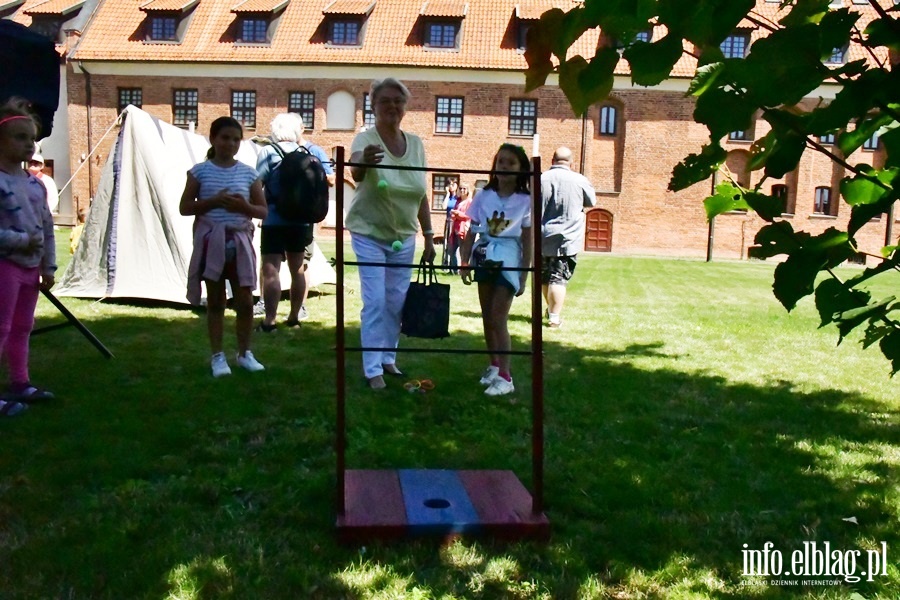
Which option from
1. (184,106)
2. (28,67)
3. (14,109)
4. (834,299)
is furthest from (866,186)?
(184,106)

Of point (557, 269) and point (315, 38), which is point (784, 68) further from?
point (315, 38)

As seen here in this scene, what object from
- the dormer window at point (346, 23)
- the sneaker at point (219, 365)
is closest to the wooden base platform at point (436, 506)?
the sneaker at point (219, 365)

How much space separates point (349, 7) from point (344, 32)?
1.02 m

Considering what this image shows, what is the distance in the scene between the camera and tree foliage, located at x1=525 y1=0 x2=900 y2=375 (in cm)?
141

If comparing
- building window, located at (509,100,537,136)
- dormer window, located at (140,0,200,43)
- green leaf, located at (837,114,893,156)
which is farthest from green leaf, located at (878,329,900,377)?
dormer window, located at (140,0,200,43)

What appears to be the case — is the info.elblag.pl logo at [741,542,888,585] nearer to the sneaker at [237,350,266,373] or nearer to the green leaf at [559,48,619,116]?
the green leaf at [559,48,619,116]

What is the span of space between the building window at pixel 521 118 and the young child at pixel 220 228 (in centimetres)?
3110

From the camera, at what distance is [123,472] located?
12.6 feet

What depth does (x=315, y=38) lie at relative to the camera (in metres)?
36.5

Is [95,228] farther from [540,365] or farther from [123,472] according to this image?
[540,365]

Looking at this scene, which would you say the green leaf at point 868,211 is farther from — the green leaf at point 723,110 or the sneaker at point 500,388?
the sneaker at point 500,388

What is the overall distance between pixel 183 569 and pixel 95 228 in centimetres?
801

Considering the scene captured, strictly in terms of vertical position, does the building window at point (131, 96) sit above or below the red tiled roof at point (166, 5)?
below

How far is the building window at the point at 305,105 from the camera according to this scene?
120 ft
